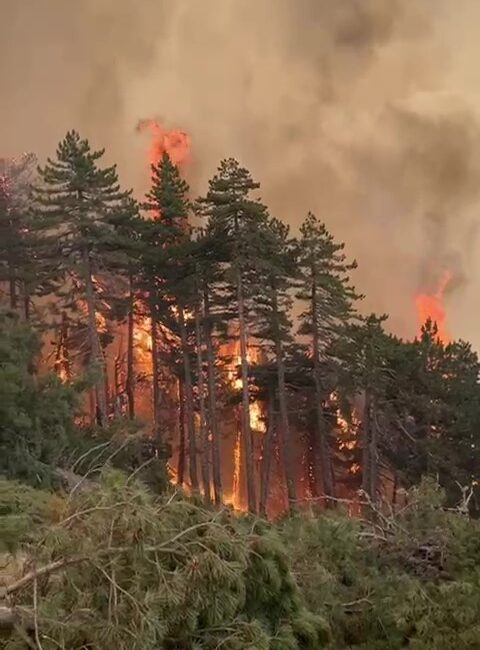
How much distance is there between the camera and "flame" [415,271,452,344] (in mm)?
35822

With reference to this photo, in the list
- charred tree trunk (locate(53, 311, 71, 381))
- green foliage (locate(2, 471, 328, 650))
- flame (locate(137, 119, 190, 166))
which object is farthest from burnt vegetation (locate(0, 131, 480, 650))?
flame (locate(137, 119, 190, 166))

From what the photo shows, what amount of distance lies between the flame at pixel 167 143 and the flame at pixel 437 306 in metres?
14.1

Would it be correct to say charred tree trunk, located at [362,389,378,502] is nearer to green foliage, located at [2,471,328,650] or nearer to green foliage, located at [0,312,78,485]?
green foliage, located at [0,312,78,485]

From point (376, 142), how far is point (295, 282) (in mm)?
19117

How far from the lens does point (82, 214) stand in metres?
21.3

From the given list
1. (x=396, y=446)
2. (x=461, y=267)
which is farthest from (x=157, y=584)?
(x=461, y=267)

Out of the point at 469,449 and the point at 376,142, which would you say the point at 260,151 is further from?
the point at 469,449

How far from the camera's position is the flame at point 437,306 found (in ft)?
118

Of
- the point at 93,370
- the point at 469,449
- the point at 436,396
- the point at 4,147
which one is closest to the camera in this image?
the point at 93,370

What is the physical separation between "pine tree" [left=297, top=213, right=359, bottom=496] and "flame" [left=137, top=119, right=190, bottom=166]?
14.3 metres

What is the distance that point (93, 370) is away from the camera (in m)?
15.4

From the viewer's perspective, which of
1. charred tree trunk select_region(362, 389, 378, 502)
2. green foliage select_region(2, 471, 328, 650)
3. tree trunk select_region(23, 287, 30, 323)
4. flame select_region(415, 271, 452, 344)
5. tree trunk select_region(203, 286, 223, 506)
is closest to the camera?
green foliage select_region(2, 471, 328, 650)

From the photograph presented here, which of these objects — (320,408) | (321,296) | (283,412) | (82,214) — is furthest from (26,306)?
(320,408)

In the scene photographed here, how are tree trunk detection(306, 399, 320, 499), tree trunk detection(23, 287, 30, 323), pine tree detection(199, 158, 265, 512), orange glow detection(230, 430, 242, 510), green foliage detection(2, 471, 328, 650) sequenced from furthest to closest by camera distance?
1. orange glow detection(230, 430, 242, 510)
2. tree trunk detection(306, 399, 320, 499)
3. tree trunk detection(23, 287, 30, 323)
4. pine tree detection(199, 158, 265, 512)
5. green foliage detection(2, 471, 328, 650)
